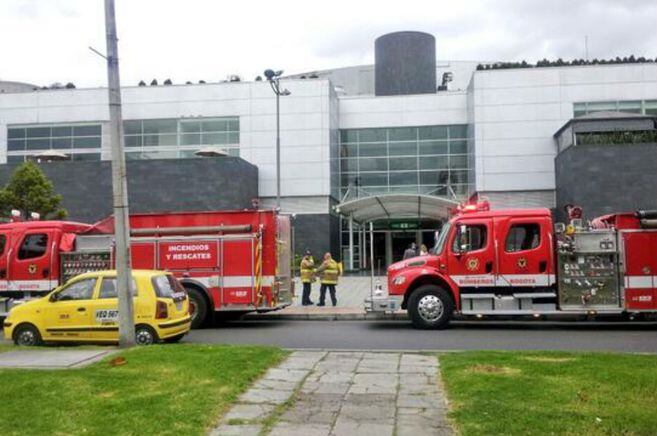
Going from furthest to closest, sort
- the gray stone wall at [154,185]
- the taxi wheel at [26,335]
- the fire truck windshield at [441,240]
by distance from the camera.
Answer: the gray stone wall at [154,185] < the fire truck windshield at [441,240] < the taxi wheel at [26,335]

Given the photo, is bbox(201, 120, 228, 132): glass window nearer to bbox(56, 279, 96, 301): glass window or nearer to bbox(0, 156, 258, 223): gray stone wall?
bbox(0, 156, 258, 223): gray stone wall

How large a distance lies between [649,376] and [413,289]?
7.71 metres

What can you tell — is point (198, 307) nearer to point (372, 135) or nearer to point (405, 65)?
point (372, 135)

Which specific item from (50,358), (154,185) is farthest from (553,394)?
(154,185)

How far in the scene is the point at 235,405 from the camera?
674 cm

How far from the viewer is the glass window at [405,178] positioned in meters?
43.8

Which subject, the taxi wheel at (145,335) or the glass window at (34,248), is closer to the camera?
the taxi wheel at (145,335)

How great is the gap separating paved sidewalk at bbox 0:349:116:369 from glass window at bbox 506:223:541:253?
337 inches

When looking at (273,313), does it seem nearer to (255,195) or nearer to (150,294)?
(150,294)

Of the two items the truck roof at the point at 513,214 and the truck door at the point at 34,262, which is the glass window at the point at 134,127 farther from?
the truck roof at the point at 513,214

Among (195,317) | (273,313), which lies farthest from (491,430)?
(273,313)

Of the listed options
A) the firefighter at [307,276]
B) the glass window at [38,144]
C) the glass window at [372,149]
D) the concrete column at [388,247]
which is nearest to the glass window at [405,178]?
the glass window at [372,149]

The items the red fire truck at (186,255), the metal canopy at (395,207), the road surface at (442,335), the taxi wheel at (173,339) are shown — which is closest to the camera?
the road surface at (442,335)

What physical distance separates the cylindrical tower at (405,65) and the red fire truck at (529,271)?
116 ft
